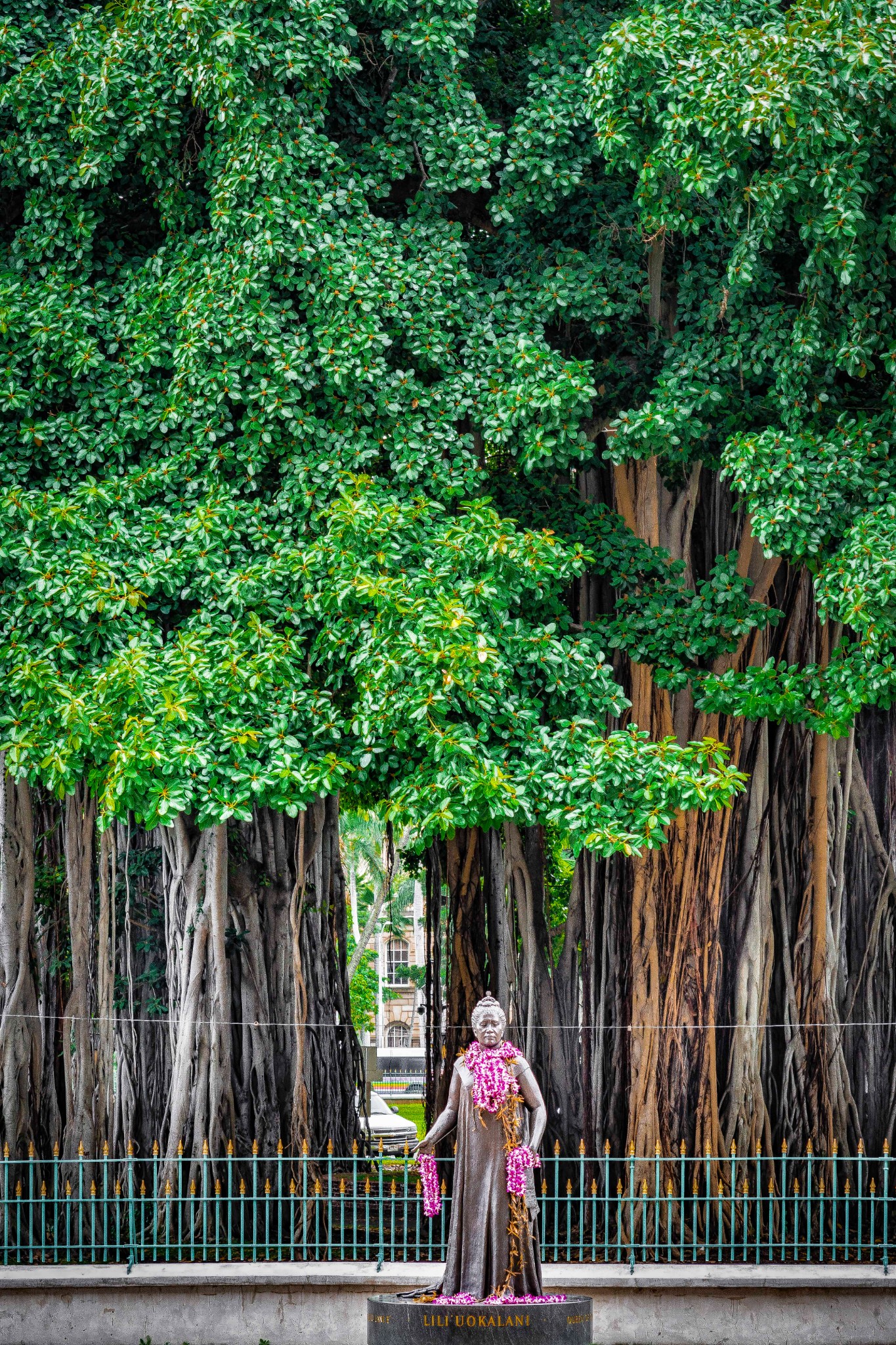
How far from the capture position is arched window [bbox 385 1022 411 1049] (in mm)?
35781

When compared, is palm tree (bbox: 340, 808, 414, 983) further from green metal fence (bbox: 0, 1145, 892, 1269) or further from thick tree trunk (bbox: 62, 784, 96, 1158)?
green metal fence (bbox: 0, 1145, 892, 1269)

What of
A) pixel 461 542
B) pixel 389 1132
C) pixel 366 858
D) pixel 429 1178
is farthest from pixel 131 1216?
pixel 366 858

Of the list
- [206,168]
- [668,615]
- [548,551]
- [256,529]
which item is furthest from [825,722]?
[206,168]

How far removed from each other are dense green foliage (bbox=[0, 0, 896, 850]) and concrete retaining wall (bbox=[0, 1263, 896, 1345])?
2142 millimetres

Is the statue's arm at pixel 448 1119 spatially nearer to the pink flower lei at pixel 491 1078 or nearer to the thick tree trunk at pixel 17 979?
the pink flower lei at pixel 491 1078

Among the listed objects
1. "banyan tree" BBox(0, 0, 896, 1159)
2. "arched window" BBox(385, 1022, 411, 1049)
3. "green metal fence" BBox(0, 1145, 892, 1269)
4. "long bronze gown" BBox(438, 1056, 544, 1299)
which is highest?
"banyan tree" BBox(0, 0, 896, 1159)

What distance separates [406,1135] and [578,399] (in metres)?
6.66

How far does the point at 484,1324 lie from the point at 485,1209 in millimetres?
383

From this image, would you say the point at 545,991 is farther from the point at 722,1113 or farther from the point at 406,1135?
the point at 406,1135

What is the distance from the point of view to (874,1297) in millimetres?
7418

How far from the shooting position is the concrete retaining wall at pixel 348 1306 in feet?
24.2

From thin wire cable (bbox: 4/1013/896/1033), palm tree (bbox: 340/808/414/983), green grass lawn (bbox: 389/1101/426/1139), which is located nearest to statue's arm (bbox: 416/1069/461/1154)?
thin wire cable (bbox: 4/1013/896/1033)

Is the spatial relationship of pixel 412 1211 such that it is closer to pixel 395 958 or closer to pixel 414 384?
pixel 414 384

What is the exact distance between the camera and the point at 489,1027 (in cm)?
566
